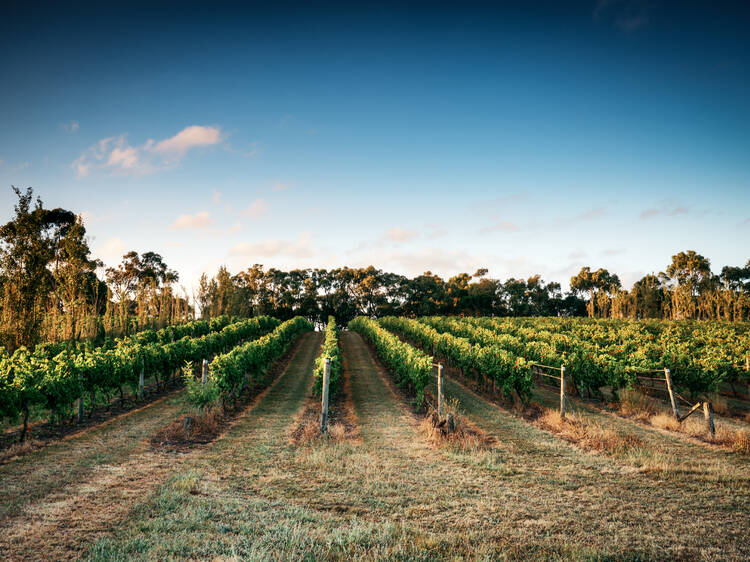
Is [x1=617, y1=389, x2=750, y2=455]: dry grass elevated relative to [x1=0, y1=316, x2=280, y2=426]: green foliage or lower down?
lower down

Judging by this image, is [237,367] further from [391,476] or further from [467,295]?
[467,295]

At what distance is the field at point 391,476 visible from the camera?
4.50m

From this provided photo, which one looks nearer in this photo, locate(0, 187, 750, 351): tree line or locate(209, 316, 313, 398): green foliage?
locate(209, 316, 313, 398): green foliage

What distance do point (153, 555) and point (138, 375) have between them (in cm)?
1001

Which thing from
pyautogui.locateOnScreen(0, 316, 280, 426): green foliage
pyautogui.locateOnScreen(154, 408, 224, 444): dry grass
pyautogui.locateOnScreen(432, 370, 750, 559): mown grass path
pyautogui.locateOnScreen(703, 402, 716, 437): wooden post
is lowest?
pyautogui.locateOnScreen(154, 408, 224, 444): dry grass

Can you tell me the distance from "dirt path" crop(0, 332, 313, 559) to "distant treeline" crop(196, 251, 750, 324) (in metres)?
56.2

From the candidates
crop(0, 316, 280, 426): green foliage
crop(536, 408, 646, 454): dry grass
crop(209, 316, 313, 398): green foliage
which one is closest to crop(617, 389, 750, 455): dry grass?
crop(536, 408, 646, 454): dry grass

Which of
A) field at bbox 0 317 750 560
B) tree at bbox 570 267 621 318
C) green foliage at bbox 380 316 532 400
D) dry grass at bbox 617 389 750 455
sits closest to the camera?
field at bbox 0 317 750 560

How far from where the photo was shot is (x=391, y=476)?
6594 millimetres

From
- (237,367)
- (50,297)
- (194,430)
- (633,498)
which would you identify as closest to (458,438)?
(633,498)

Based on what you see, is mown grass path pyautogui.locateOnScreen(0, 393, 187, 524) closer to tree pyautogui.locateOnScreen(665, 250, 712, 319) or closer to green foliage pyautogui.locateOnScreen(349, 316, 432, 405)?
green foliage pyautogui.locateOnScreen(349, 316, 432, 405)

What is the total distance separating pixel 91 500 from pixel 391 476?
474cm

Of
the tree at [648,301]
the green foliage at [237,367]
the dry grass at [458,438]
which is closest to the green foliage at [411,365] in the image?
the dry grass at [458,438]

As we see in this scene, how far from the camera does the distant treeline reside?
6738 cm
